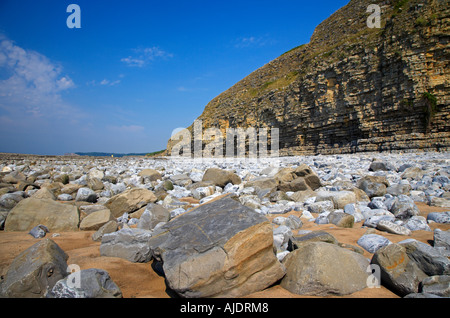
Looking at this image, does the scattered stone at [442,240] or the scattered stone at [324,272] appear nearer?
the scattered stone at [324,272]

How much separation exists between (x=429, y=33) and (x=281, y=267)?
16114 mm

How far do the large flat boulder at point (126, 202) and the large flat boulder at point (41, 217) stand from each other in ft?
1.84

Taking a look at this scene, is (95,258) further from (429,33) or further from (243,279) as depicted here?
(429,33)

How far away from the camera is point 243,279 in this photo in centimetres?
156

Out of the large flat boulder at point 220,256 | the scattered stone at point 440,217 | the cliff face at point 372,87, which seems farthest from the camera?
the cliff face at point 372,87

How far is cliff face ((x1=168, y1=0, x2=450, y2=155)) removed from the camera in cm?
1200

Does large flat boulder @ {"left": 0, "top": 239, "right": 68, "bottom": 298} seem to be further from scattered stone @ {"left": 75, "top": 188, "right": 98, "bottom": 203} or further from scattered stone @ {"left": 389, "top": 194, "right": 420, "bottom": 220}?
scattered stone @ {"left": 389, "top": 194, "right": 420, "bottom": 220}

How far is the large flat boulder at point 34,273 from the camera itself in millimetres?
1417

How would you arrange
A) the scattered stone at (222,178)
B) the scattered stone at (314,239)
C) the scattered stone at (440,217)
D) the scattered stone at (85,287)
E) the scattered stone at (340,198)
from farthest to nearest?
1. the scattered stone at (222,178)
2. the scattered stone at (340,198)
3. the scattered stone at (440,217)
4. the scattered stone at (314,239)
5. the scattered stone at (85,287)

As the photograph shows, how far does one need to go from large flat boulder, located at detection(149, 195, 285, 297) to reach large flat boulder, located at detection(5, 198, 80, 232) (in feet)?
5.88

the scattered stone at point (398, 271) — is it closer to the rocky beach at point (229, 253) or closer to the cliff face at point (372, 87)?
the rocky beach at point (229, 253)

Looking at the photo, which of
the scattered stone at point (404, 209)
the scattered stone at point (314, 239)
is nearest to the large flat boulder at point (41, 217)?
the scattered stone at point (314, 239)

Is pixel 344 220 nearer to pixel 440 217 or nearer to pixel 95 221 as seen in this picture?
pixel 440 217

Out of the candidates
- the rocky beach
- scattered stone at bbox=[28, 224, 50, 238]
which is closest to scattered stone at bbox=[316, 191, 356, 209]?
the rocky beach
